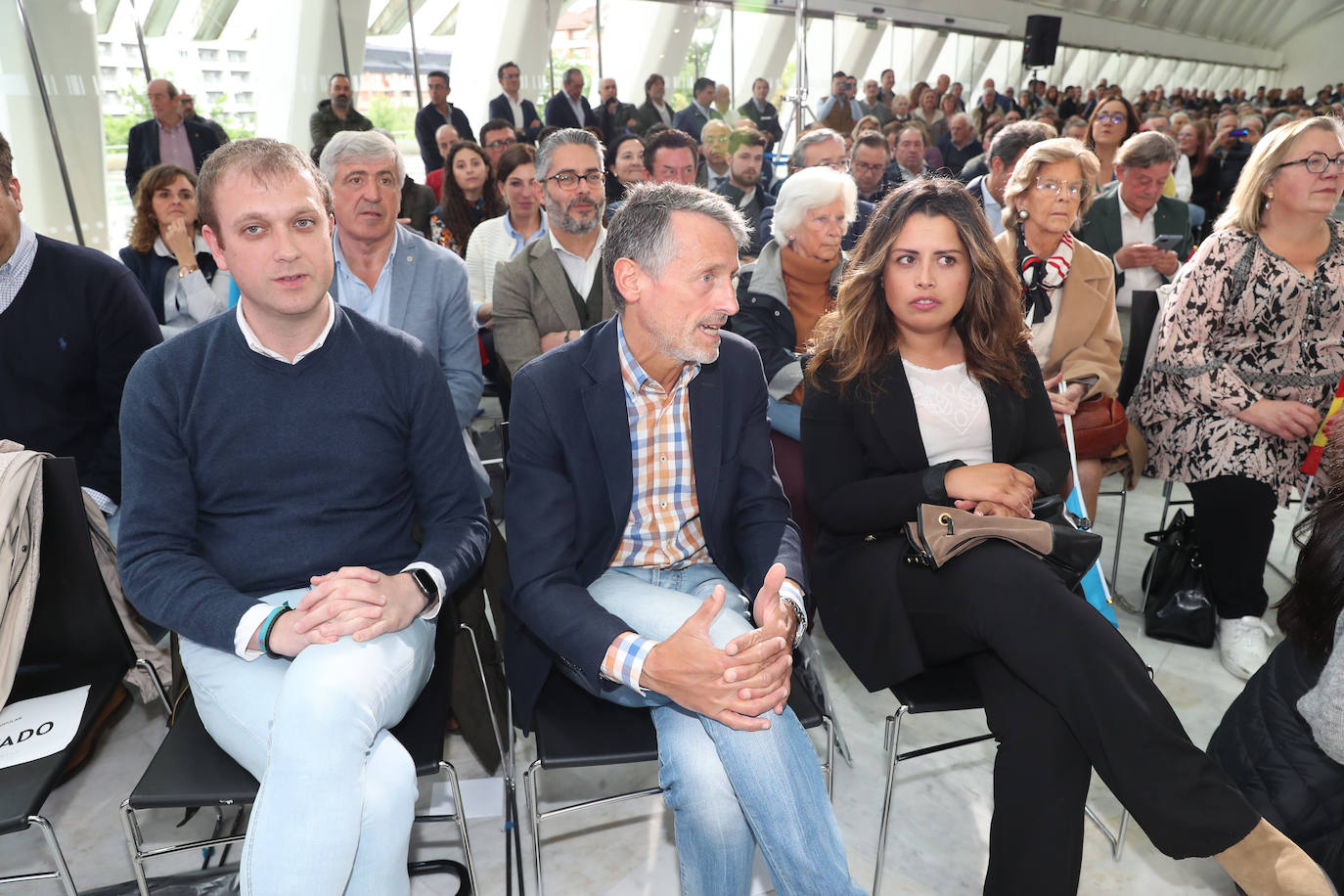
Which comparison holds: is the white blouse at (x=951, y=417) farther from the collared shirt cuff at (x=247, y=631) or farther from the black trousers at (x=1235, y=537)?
the collared shirt cuff at (x=247, y=631)

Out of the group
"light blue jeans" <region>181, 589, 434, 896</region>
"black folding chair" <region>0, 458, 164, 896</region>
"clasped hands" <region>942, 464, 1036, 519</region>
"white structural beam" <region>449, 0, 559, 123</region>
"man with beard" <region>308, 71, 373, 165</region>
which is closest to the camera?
"light blue jeans" <region>181, 589, 434, 896</region>

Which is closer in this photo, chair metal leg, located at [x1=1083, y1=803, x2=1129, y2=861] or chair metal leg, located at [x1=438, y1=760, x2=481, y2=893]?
chair metal leg, located at [x1=438, y1=760, x2=481, y2=893]

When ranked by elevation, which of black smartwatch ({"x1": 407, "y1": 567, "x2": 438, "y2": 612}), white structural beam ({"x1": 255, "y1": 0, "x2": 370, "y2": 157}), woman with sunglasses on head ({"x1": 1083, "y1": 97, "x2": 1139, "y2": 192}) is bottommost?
black smartwatch ({"x1": 407, "y1": 567, "x2": 438, "y2": 612})

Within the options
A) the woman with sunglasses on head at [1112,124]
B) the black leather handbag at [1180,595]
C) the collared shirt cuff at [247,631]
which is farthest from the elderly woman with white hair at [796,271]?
the woman with sunglasses on head at [1112,124]

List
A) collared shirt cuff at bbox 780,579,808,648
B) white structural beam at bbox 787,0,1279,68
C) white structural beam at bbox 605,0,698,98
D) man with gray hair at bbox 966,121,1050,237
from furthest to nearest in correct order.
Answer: white structural beam at bbox 787,0,1279,68 → white structural beam at bbox 605,0,698,98 → man with gray hair at bbox 966,121,1050,237 → collared shirt cuff at bbox 780,579,808,648

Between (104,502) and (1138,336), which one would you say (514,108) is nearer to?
(1138,336)

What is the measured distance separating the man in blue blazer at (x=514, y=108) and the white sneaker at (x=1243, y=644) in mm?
8563

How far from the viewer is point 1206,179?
7258mm

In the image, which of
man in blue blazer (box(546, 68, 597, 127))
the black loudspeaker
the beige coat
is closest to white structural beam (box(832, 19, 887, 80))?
the black loudspeaker

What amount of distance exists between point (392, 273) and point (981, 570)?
6.16 feet

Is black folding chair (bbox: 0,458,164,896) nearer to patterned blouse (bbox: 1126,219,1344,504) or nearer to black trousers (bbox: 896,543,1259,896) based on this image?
black trousers (bbox: 896,543,1259,896)

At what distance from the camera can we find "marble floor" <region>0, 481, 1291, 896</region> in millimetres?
1865

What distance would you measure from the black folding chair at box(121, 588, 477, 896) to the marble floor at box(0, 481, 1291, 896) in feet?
0.86

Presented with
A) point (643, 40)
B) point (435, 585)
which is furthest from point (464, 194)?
point (643, 40)
